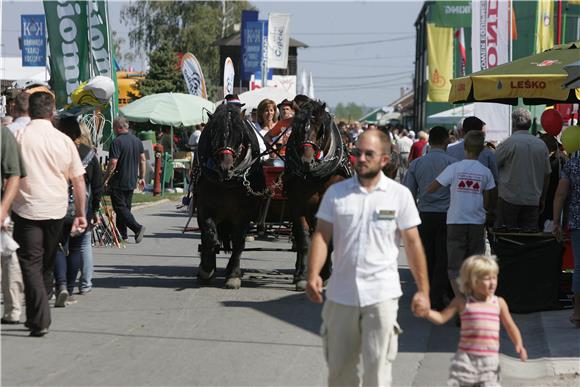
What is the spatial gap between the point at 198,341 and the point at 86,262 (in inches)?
104

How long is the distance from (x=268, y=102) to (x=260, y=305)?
4.08 m

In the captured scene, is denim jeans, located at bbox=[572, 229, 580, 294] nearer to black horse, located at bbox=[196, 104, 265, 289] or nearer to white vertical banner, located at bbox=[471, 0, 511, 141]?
black horse, located at bbox=[196, 104, 265, 289]

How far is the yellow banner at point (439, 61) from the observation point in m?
37.3

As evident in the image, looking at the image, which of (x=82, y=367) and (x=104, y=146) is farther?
(x=104, y=146)

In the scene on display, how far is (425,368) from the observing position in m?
8.85

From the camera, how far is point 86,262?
11859 mm

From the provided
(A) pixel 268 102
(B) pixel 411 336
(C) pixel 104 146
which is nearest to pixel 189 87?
(C) pixel 104 146

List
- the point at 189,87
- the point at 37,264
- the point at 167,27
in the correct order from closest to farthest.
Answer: the point at 37,264
the point at 189,87
the point at 167,27

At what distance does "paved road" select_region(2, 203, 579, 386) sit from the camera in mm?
8281

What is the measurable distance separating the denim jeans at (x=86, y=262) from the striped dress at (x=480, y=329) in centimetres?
608

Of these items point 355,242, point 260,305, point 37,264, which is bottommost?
point 260,305

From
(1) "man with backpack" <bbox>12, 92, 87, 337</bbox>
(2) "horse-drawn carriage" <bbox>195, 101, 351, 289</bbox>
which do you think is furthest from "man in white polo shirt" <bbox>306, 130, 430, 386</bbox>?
(2) "horse-drawn carriage" <bbox>195, 101, 351, 289</bbox>

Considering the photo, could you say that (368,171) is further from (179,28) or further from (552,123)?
(179,28)

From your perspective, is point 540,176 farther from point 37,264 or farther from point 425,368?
point 37,264
